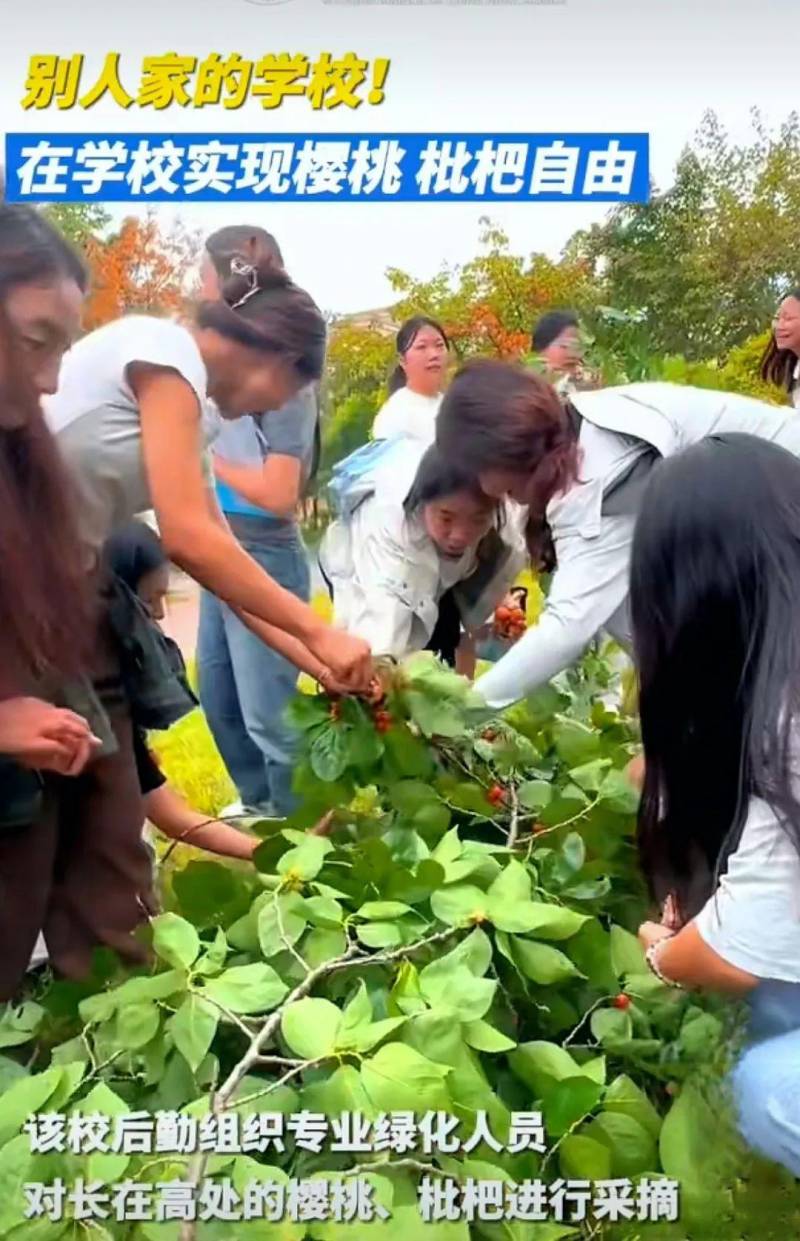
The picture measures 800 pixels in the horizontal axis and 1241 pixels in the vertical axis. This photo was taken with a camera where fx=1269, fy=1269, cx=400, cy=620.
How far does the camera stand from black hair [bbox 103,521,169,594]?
1.32 m

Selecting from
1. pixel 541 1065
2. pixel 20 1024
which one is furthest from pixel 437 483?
pixel 20 1024

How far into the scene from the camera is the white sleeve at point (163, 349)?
1.29 meters

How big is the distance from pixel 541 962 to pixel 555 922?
0.04 m

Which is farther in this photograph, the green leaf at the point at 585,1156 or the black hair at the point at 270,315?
the black hair at the point at 270,315

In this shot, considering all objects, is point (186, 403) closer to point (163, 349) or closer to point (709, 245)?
point (163, 349)

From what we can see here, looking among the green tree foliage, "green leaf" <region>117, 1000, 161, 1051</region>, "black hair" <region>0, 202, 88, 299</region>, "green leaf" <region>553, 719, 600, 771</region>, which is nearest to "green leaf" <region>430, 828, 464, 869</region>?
the green tree foliage

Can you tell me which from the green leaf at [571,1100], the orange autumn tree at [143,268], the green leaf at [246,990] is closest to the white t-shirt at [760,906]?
the green leaf at [571,1100]

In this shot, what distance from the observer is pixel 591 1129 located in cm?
123

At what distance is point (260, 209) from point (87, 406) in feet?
0.89

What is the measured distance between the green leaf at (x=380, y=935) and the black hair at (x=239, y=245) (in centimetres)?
69

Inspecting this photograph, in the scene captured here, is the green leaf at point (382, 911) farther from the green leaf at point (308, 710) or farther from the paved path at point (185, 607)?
the paved path at point (185, 607)

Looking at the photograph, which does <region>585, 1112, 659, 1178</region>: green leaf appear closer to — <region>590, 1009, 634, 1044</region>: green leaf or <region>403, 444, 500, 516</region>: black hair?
<region>590, 1009, 634, 1044</region>: green leaf

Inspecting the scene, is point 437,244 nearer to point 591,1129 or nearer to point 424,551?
point 424,551

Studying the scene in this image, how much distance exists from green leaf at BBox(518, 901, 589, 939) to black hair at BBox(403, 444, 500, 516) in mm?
435
